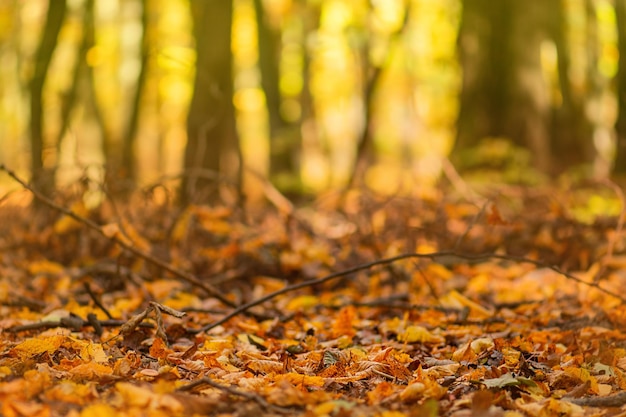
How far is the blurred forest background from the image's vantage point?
746cm

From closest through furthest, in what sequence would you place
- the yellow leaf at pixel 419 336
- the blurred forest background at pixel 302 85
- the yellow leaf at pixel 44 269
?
1. the yellow leaf at pixel 419 336
2. the yellow leaf at pixel 44 269
3. the blurred forest background at pixel 302 85

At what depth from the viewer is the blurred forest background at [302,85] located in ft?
24.5

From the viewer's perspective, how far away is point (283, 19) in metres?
18.3

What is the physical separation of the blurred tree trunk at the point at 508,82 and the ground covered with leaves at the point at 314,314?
2.88 metres

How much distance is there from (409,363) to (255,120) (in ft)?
102

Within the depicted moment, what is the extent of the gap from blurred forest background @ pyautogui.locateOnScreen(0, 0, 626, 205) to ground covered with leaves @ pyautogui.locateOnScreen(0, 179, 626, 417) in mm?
547

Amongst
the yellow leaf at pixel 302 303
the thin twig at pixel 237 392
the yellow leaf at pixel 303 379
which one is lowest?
the yellow leaf at pixel 302 303

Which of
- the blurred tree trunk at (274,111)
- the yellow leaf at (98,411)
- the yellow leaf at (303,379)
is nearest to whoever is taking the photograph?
the yellow leaf at (98,411)

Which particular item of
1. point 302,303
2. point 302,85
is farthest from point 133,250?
point 302,85

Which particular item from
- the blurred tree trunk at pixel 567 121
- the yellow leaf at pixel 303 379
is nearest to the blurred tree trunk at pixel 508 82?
the blurred tree trunk at pixel 567 121

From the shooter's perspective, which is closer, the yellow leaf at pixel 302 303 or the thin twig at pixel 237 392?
the thin twig at pixel 237 392

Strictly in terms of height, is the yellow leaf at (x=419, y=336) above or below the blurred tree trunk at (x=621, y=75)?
below

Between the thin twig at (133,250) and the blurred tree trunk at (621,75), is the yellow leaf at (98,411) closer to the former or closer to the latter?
the thin twig at (133,250)

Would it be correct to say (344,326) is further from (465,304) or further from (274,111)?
(274,111)
